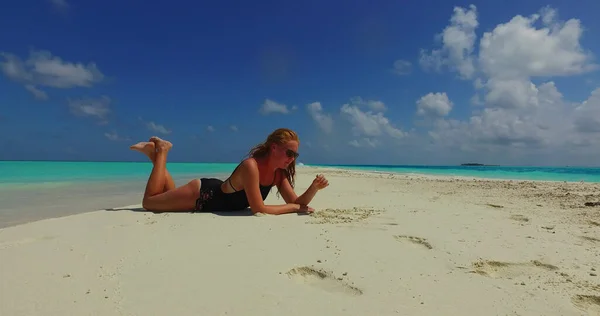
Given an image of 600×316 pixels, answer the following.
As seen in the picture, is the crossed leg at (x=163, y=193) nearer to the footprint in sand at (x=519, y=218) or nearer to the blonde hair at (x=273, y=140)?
the blonde hair at (x=273, y=140)

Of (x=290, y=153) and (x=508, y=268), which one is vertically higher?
(x=290, y=153)

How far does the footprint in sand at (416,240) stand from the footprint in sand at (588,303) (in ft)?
3.78

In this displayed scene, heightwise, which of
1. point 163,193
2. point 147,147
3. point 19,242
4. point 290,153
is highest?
point 147,147

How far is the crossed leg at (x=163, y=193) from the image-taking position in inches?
188

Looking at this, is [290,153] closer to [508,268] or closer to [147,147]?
[147,147]

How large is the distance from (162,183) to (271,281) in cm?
323

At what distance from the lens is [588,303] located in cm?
202

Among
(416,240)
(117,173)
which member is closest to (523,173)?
(117,173)

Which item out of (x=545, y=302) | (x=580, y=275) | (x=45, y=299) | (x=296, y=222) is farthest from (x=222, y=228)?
(x=580, y=275)

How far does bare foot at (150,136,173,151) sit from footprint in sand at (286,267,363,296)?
3226 millimetres

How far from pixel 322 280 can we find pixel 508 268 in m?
1.42

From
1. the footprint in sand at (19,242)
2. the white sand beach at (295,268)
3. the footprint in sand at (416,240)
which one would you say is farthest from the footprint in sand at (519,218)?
the footprint in sand at (19,242)

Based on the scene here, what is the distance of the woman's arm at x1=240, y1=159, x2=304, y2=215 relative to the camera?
4.25 meters

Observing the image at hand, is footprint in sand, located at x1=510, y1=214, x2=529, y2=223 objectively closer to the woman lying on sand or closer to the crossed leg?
the woman lying on sand
